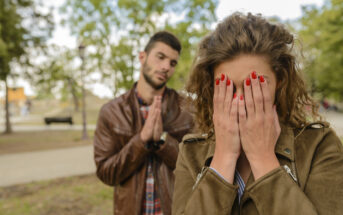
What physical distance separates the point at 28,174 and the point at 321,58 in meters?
31.1

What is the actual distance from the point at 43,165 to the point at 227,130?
9.13 metres

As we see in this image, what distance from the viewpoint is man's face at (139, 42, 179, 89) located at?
8.20 feet

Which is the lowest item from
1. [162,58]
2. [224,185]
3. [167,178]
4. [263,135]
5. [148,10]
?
[167,178]

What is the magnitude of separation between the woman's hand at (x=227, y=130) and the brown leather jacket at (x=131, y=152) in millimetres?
951

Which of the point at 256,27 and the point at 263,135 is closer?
the point at 263,135

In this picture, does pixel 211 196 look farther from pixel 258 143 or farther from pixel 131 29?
pixel 131 29

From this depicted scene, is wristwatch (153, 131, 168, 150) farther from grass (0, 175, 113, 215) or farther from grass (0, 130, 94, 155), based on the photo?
grass (0, 130, 94, 155)

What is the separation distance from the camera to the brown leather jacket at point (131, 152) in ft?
7.12

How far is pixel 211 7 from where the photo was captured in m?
7.61

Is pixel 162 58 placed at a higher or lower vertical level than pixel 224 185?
higher

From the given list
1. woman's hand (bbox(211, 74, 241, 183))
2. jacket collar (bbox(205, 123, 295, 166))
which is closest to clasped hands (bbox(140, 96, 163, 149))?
jacket collar (bbox(205, 123, 295, 166))

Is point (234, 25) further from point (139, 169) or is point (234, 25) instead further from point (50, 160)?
point (50, 160)

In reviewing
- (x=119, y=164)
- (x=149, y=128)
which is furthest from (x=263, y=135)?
(x=119, y=164)

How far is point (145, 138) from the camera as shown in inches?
83.8
